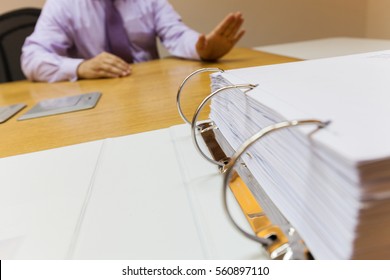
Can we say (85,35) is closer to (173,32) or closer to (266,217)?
(173,32)

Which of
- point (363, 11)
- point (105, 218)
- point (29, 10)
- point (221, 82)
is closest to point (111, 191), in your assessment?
point (105, 218)

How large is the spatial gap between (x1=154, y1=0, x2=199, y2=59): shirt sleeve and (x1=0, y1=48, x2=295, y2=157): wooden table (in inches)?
11.0

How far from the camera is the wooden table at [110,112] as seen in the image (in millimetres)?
428

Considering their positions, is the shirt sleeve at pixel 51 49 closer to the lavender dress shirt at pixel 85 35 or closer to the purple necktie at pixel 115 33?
the lavender dress shirt at pixel 85 35

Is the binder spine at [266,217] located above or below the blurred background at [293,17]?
above

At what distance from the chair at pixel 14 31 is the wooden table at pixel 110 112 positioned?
1.96 ft

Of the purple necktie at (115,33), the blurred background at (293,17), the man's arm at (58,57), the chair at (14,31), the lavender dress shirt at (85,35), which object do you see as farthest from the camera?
the blurred background at (293,17)

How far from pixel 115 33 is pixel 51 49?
0.23 meters

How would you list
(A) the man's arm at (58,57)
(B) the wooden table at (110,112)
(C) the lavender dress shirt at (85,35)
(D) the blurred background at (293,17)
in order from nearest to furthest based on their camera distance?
(B) the wooden table at (110,112) < (A) the man's arm at (58,57) < (C) the lavender dress shirt at (85,35) < (D) the blurred background at (293,17)

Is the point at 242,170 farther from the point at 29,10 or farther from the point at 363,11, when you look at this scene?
the point at 363,11

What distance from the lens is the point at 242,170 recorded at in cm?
26

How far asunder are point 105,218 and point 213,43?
2.52ft

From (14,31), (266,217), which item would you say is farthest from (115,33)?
(266,217)

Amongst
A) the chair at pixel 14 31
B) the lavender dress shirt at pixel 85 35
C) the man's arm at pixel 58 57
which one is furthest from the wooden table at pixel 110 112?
the chair at pixel 14 31
